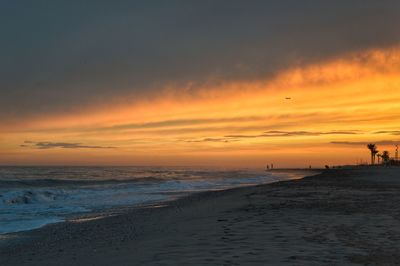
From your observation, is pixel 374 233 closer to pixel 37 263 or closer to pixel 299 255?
pixel 299 255

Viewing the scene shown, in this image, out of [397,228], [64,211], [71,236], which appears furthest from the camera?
[64,211]

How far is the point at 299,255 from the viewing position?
7.58 meters

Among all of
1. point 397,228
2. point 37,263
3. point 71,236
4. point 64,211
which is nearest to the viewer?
point 37,263

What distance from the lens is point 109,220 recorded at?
16609 millimetres

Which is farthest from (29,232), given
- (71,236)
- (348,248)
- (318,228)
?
(348,248)

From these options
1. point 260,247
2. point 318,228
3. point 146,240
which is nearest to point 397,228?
point 318,228

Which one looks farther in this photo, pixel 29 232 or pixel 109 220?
pixel 109 220

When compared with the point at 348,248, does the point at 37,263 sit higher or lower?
lower

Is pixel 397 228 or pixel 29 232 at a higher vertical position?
pixel 397 228

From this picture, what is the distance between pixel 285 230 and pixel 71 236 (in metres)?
6.45

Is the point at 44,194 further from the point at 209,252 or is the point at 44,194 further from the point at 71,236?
the point at 209,252

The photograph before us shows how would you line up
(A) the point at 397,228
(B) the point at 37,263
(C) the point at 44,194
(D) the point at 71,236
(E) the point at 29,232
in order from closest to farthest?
(B) the point at 37,263 → (A) the point at 397,228 → (D) the point at 71,236 → (E) the point at 29,232 → (C) the point at 44,194

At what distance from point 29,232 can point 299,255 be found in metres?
10.1

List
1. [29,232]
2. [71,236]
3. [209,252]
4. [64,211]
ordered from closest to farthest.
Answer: [209,252]
[71,236]
[29,232]
[64,211]
